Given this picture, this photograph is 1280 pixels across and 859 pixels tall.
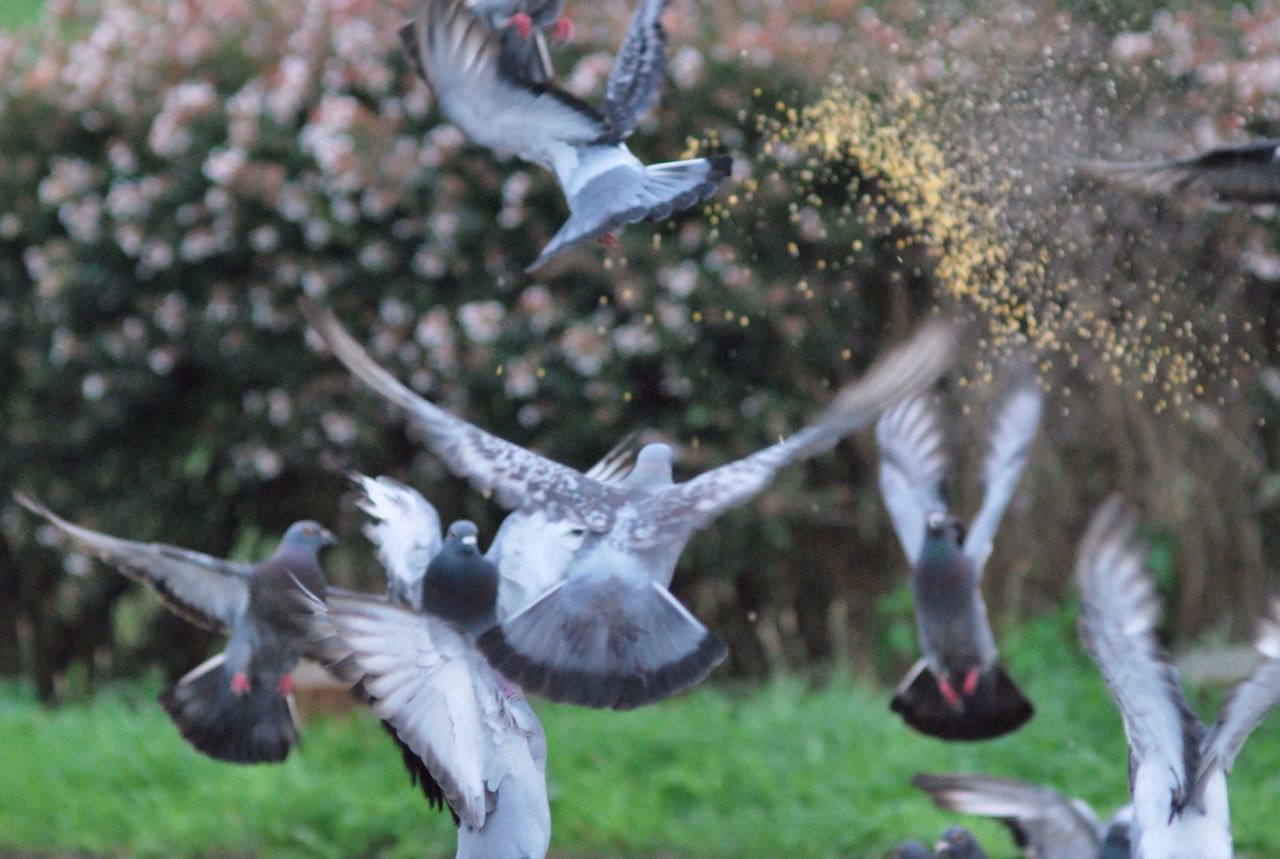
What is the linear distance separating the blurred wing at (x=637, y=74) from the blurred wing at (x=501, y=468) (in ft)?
2.19

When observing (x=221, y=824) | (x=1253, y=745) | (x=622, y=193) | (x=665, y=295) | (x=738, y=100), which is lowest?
(x=221, y=824)

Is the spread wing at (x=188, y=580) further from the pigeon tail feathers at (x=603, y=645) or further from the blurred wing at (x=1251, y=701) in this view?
the blurred wing at (x=1251, y=701)

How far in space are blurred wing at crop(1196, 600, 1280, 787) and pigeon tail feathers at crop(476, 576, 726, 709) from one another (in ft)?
2.80

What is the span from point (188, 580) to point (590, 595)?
1289mm

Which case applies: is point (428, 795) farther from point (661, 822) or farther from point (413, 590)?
point (661, 822)

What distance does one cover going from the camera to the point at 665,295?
18.7ft

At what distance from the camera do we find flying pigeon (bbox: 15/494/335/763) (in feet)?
13.4

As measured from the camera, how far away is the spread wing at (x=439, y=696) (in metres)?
2.91

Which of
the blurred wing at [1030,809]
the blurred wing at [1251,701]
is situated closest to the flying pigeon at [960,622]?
the blurred wing at [1030,809]

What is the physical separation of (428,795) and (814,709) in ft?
7.97

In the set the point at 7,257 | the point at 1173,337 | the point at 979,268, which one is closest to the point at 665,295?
the point at 979,268

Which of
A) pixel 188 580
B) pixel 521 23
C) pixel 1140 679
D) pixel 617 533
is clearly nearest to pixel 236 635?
pixel 188 580

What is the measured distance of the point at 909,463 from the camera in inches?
174

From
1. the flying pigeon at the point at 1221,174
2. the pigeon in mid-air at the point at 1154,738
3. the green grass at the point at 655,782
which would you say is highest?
the flying pigeon at the point at 1221,174
